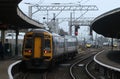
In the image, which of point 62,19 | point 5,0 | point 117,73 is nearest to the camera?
point 117,73

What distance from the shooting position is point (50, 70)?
1198 inches

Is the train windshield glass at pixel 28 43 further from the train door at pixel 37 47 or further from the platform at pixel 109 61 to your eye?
the platform at pixel 109 61

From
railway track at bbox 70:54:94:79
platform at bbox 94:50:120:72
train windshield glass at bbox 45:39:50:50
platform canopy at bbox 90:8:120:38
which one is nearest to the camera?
platform at bbox 94:50:120:72

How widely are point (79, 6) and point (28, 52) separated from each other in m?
38.6

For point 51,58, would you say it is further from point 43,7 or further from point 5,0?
point 43,7

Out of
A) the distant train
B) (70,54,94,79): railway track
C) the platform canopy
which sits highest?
the platform canopy

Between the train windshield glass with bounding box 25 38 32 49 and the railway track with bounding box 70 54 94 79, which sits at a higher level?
the train windshield glass with bounding box 25 38 32 49

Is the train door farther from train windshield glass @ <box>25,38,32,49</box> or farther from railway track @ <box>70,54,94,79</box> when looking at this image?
railway track @ <box>70,54,94,79</box>

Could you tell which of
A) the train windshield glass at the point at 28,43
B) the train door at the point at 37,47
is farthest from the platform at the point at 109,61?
the train windshield glass at the point at 28,43

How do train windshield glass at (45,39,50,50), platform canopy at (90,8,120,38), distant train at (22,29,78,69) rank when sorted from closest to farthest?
distant train at (22,29,78,69) → train windshield glass at (45,39,50,50) → platform canopy at (90,8,120,38)

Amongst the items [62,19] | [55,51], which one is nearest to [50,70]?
[55,51]

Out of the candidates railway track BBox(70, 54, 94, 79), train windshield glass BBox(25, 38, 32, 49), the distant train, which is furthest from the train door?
railway track BBox(70, 54, 94, 79)

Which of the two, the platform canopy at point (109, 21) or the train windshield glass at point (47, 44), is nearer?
the train windshield glass at point (47, 44)

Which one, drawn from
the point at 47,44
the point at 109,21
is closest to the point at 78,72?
the point at 47,44
